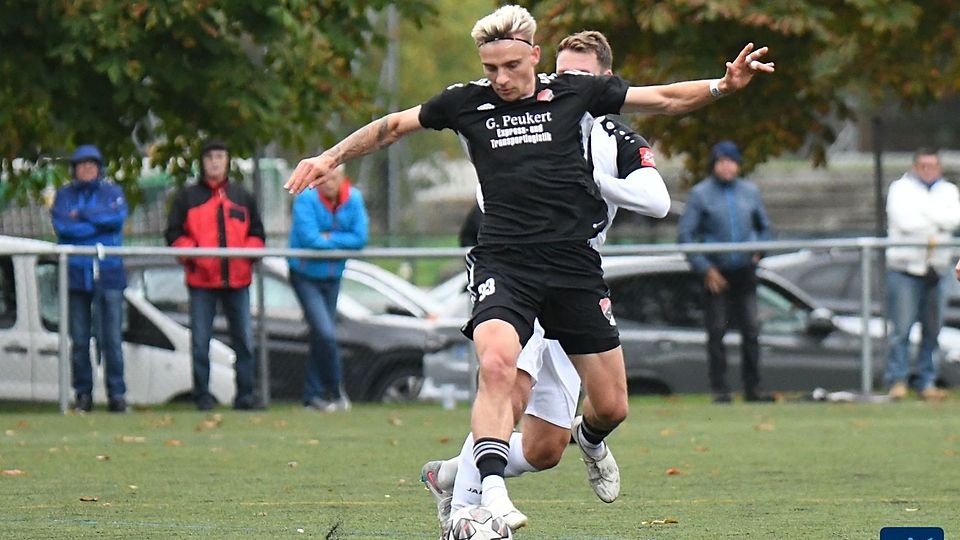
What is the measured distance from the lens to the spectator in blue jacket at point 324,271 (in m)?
14.8

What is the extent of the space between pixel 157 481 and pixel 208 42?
21.2 ft

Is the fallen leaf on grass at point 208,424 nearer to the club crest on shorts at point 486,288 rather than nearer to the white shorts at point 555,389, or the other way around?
the white shorts at point 555,389

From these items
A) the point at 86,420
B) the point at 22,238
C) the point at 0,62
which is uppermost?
the point at 0,62

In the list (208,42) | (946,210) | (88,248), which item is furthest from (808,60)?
(88,248)

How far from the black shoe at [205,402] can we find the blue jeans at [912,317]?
538 centimetres

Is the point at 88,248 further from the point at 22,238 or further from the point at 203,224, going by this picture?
the point at 22,238

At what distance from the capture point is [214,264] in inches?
577

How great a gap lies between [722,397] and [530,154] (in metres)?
8.46

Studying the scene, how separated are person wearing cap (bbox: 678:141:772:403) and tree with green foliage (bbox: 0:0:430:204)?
287cm

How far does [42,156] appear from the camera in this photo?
16984 millimetres

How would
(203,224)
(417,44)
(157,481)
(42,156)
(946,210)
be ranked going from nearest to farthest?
(157,481)
(203,224)
(946,210)
(42,156)
(417,44)

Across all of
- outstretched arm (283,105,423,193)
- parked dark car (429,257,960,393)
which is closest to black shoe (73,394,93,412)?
parked dark car (429,257,960,393)

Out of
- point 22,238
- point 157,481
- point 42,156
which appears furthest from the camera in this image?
point 22,238

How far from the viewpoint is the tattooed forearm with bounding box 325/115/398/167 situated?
736cm
